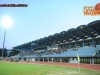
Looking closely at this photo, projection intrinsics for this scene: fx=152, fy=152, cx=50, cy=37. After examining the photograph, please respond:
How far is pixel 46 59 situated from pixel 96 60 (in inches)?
1425

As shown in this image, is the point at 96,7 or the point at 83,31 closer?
the point at 96,7

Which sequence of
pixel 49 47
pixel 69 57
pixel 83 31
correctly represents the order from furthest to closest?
pixel 49 47 < pixel 69 57 < pixel 83 31

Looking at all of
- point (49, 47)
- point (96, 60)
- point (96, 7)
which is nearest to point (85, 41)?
point (96, 60)

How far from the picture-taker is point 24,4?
74.6ft

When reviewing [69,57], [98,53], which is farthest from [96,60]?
[69,57]

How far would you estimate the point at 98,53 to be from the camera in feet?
148

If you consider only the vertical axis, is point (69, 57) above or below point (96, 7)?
below

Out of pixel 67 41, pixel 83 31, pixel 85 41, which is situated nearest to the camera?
pixel 83 31

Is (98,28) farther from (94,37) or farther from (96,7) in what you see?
(96,7)

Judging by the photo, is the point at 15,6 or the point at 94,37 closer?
the point at 15,6

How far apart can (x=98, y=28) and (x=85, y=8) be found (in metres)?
30.4

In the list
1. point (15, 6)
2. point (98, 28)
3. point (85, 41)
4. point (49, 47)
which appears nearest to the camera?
point (15, 6)

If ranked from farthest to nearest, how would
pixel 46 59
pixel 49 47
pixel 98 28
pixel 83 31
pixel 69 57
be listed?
pixel 49 47 → pixel 46 59 → pixel 69 57 → pixel 83 31 → pixel 98 28

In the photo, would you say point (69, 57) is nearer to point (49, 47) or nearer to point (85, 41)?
point (85, 41)
